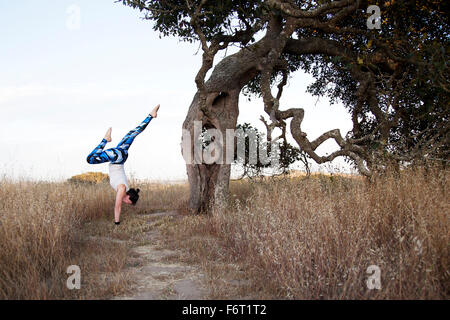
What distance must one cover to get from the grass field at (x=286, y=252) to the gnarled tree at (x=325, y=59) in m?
2.58

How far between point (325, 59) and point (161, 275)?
25.5ft

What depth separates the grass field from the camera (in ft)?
13.6

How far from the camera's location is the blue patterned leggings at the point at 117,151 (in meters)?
7.88

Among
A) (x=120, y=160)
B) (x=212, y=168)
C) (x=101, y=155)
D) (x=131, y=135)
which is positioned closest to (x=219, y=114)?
(x=212, y=168)

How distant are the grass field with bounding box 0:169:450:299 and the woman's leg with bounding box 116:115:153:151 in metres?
1.85

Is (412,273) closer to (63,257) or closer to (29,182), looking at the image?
(63,257)

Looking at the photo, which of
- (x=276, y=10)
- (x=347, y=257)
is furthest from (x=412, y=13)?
(x=347, y=257)

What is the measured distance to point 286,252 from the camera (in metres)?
4.76

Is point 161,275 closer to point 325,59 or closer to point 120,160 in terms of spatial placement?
point 120,160

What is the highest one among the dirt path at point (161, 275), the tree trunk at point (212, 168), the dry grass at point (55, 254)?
the tree trunk at point (212, 168)

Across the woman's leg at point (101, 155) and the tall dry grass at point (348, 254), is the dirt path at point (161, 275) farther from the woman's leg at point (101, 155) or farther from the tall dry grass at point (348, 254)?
the woman's leg at point (101, 155)

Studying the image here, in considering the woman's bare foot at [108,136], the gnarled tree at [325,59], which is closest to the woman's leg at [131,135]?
the woman's bare foot at [108,136]

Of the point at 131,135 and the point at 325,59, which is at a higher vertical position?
the point at 325,59

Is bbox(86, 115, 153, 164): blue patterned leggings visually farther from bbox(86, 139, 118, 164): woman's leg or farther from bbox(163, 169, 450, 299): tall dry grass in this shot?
bbox(163, 169, 450, 299): tall dry grass
